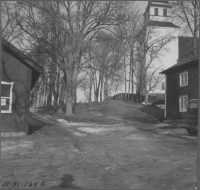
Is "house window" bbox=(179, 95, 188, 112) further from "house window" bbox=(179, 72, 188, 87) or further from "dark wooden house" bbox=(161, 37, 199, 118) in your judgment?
"house window" bbox=(179, 72, 188, 87)

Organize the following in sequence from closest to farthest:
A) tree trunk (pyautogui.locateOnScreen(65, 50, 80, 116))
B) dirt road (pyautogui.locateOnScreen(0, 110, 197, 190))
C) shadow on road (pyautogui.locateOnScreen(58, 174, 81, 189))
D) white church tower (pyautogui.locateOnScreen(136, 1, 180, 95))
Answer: shadow on road (pyautogui.locateOnScreen(58, 174, 81, 189))
dirt road (pyautogui.locateOnScreen(0, 110, 197, 190))
tree trunk (pyautogui.locateOnScreen(65, 50, 80, 116))
white church tower (pyautogui.locateOnScreen(136, 1, 180, 95))

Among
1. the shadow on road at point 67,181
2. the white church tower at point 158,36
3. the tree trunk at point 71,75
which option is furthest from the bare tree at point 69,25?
the shadow on road at point 67,181

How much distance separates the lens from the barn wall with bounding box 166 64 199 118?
28.4 meters

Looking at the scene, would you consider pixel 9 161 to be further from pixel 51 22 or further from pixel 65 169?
pixel 51 22

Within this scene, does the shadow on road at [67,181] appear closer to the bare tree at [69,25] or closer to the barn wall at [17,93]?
the barn wall at [17,93]

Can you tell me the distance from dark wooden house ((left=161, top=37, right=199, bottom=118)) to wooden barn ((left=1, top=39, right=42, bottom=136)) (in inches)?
682

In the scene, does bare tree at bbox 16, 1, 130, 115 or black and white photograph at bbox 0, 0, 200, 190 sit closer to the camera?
black and white photograph at bbox 0, 0, 200, 190

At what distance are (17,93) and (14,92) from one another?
18cm

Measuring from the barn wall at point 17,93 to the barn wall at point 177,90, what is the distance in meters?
17.8

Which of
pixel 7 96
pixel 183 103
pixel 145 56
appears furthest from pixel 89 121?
pixel 145 56

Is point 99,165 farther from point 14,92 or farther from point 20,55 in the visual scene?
point 20,55

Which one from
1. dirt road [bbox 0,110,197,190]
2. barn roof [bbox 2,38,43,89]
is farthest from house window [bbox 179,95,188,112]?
barn roof [bbox 2,38,43,89]

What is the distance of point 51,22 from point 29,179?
79.6ft

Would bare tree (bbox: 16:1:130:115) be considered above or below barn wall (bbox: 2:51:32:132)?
above
